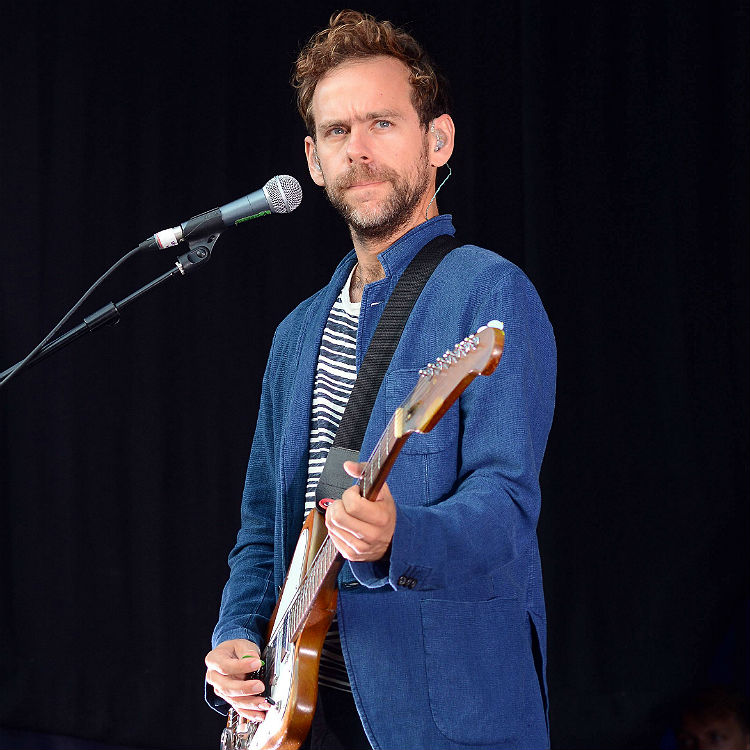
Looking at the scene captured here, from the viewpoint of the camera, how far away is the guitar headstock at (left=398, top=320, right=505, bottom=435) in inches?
38.3

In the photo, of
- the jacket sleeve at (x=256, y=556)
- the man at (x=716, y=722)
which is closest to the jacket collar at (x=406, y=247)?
the jacket sleeve at (x=256, y=556)

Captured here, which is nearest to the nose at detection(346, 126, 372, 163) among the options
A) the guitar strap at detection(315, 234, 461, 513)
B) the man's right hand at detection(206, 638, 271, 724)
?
the guitar strap at detection(315, 234, 461, 513)

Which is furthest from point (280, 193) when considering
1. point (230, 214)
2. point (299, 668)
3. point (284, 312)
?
point (284, 312)

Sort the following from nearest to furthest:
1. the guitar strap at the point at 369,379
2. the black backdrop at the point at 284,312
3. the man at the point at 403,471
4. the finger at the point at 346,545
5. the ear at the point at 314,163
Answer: the finger at the point at 346,545 < the man at the point at 403,471 < the guitar strap at the point at 369,379 < the ear at the point at 314,163 < the black backdrop at the point at 284,312

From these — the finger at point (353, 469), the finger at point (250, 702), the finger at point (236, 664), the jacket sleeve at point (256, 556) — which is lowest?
the finger at point (250, 702)

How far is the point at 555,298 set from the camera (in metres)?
2.88

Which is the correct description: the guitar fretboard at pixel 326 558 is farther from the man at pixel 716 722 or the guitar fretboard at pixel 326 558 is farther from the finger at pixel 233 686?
the man at pixel 716 722

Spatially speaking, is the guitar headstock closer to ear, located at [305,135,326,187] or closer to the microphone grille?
the microphone grille

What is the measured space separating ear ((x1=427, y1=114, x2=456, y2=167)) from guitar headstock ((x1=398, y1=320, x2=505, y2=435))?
738 millimetres

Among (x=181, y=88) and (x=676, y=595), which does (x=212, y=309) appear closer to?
(x=181, y=88)

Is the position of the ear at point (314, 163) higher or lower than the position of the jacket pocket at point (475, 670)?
higher

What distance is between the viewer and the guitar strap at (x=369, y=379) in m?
1.42

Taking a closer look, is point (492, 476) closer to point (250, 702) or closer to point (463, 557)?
point (463, 557)

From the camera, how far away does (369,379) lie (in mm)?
1459
